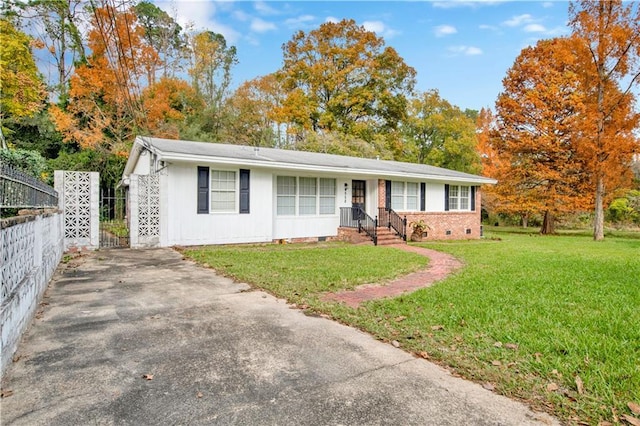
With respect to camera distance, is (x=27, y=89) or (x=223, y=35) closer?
(x=27, y=89)

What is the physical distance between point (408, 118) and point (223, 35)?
17.5 meters

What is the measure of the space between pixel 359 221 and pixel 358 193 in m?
1.90

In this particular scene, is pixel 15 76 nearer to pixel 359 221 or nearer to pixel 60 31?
pixel 60 31

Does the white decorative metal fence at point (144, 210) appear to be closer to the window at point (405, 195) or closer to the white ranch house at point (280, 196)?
the white ranch house at point (280, 196)

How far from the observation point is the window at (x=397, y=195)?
16.2m

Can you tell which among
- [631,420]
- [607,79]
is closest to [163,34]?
[607,79]

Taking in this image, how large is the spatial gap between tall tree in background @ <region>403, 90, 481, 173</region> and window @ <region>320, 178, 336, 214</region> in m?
19.4

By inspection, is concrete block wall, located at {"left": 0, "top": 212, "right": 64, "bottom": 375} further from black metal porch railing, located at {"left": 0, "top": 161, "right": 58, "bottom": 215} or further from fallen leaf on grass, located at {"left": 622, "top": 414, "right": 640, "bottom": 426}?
fallen leaf on grass, located at {"left": 622, "top": 414, "right": 640, "bottom": 426}

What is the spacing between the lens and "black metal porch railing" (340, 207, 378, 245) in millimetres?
13859

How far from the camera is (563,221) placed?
90.3 ft

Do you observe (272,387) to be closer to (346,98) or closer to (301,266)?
(301,266)

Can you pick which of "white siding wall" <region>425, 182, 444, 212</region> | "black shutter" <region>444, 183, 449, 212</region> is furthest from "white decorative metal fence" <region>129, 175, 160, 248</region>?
"black shutter" <region>444, 183, 449, 212</region>

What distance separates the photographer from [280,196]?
1358cm

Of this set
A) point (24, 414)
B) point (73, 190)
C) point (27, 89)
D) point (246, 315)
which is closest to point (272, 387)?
point (24, 414)
